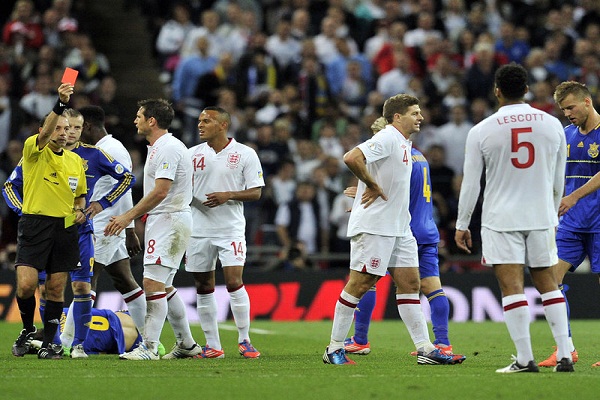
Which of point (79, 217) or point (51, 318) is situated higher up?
point (79, 217)

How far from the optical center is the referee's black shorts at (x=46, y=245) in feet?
34.2

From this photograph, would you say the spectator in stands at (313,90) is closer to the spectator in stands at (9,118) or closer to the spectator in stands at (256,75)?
the spectator in stands at (256,75)

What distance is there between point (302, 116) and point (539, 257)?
40.6 feet

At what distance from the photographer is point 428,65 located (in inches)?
865

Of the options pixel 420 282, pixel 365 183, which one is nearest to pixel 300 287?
pixel 420 282

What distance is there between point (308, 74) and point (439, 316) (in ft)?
34.7

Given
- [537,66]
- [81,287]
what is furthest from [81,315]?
[537,66]

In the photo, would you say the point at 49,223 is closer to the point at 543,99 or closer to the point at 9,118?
the point at 9,118

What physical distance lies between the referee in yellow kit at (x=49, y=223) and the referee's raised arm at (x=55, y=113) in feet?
0.50

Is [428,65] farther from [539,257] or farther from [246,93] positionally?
[539,257]

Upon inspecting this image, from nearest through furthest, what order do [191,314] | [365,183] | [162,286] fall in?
[365,183] < [162,286] < [191,314]

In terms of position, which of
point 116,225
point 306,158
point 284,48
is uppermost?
point 284,48

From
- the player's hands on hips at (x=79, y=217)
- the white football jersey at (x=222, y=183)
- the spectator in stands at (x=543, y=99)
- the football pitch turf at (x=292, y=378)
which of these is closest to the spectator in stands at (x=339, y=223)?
the spectator in stands at (x=543, y=99)

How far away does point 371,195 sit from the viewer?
10.1 metres
